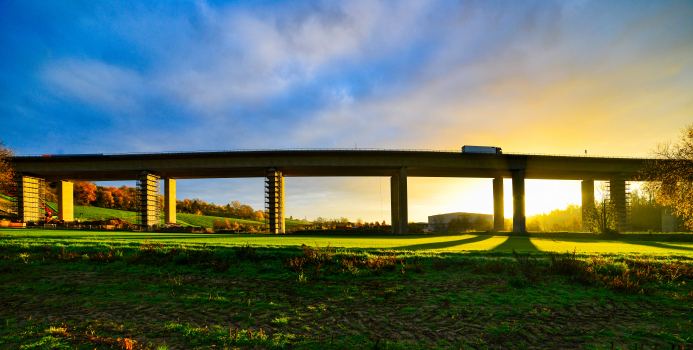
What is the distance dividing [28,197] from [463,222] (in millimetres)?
81070

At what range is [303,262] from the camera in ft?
41.1

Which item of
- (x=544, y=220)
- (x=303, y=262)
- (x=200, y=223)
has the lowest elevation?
(x=544, y=220)

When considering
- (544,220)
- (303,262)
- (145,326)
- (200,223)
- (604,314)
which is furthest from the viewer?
(544,220)

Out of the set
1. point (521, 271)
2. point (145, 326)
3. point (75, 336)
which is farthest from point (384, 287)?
point (75, 336)

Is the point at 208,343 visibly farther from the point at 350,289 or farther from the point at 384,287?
the point at 384,287

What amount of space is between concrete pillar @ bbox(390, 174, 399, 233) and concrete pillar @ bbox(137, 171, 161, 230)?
3728cm

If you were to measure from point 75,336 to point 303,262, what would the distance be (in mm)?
Result: 6830

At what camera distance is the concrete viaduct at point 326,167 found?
48.5 m

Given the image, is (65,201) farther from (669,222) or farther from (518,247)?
(669,222)

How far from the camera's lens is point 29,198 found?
51375mm

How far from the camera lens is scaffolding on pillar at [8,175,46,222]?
50.1m

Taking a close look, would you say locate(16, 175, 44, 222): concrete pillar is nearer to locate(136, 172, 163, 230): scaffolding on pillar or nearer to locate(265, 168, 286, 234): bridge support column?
locate(136, 172, 163, 230): scaffolding on pillar

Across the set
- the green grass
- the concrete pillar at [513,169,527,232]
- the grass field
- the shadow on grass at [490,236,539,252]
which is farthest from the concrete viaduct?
the grass field

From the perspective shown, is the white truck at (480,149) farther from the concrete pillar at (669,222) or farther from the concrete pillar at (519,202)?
the concrete pillar at (669,222)
